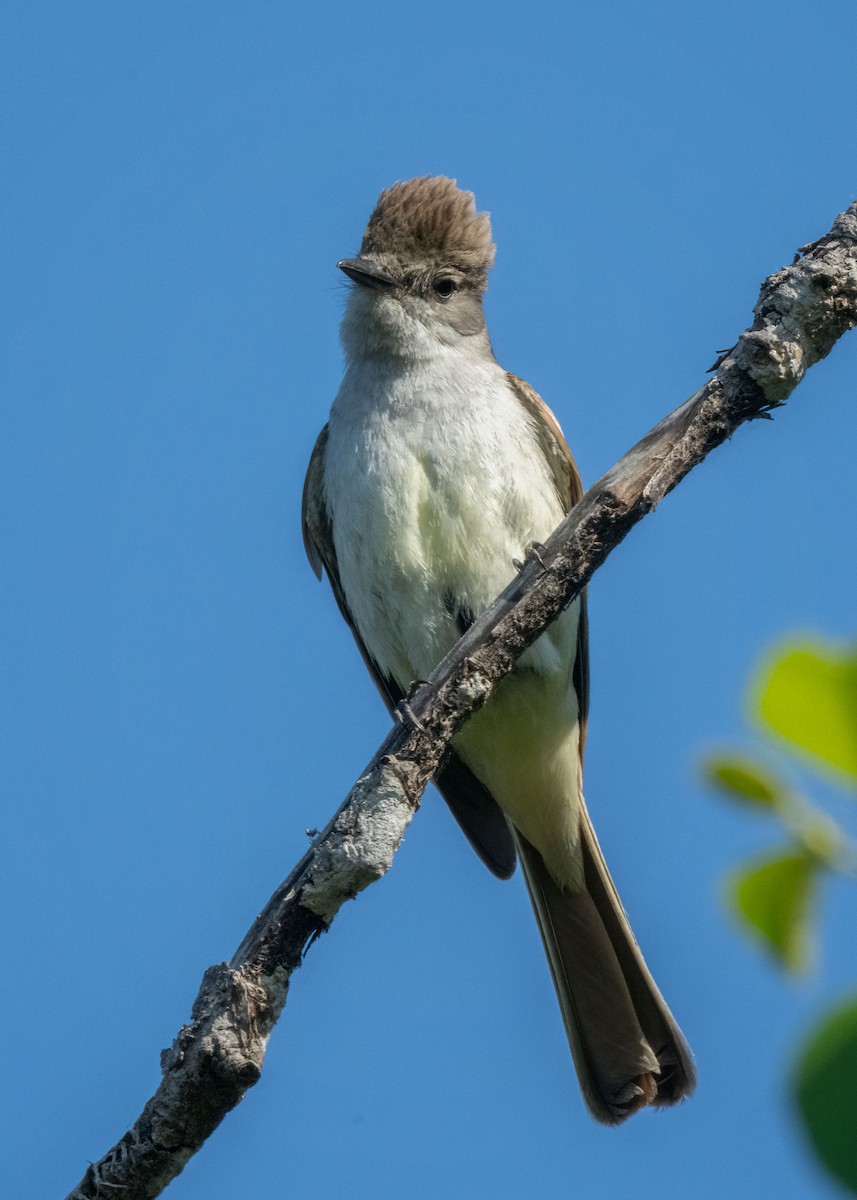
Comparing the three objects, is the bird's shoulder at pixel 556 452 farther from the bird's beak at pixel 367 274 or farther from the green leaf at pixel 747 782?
the green leaf at pixel 747 782

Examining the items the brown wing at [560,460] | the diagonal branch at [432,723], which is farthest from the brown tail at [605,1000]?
the diagonal branch at [432,723]

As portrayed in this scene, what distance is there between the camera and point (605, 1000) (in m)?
5.91

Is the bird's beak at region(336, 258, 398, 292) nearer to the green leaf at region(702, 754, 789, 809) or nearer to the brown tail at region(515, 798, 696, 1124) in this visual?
the brown tail at region(515, 798, 696, 1124)

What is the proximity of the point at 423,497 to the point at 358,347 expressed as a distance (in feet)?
3.86

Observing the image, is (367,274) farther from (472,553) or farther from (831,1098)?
(831,1098)

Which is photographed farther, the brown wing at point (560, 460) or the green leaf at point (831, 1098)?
the brown wing at point (560, 460)

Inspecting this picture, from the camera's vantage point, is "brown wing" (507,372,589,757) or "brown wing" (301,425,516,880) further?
"brown wing" (301,425,516,880)

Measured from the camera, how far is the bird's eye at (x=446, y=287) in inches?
268

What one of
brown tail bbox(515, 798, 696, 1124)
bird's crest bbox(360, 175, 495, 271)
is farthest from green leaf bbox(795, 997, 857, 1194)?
bird's crest bbox(360, 175, 495, 271)

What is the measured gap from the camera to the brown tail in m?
5.64

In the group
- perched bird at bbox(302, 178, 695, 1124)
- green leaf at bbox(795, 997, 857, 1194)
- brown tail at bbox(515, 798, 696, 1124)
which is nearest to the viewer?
green leaf at bbox(795, 997, 857, 1194)

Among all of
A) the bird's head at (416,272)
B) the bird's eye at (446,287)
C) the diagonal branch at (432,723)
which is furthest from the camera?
the bird's eye at (446,287)

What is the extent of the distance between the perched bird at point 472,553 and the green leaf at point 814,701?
178 inches

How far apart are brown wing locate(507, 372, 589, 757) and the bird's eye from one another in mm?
610
